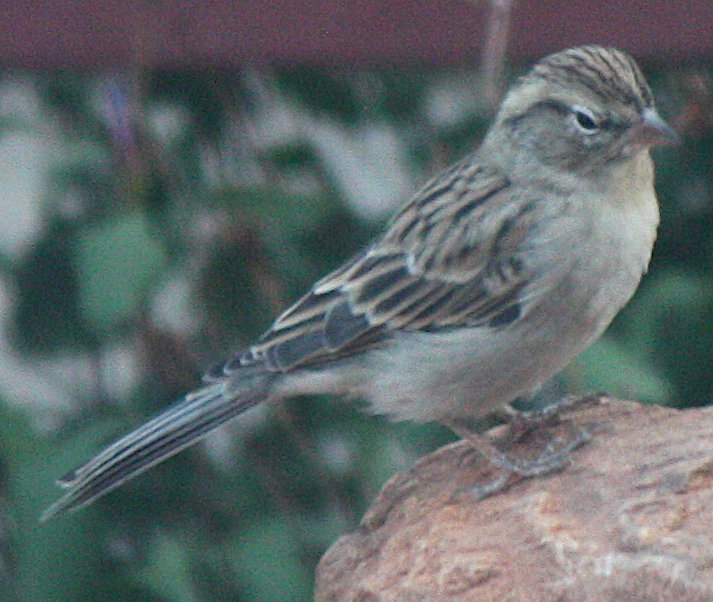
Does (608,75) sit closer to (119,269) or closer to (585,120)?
(585,120)

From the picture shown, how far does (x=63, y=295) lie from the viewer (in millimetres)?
5320

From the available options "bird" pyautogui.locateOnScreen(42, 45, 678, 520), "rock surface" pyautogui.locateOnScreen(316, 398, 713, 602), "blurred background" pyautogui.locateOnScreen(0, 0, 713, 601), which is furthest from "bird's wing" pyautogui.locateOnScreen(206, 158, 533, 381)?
"blurred background" pyautogui.locateOnScreen(0, 0, 713, 601)

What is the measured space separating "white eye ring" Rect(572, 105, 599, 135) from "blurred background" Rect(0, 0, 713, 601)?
24.6 inches

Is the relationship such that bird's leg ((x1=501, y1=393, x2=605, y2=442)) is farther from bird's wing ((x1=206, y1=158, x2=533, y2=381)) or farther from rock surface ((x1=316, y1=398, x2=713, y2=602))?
bird's wing ((x1=206, y1=158, x2=533, y2=381))

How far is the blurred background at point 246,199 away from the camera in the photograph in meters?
5.16

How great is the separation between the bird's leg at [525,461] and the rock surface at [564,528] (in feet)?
0.09

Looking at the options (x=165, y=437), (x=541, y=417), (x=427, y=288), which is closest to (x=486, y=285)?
(x=427, y=288)

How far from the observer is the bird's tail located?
14.8 feet

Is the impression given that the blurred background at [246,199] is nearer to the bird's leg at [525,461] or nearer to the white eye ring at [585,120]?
the white eye ring at [585,120]

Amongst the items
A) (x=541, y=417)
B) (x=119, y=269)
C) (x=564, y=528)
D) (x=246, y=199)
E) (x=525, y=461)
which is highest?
(x=246, y=199)

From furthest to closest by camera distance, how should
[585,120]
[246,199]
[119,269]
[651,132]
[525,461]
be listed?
[246,199] → [119,269] → [585,120] → [651,132] → [525,461]

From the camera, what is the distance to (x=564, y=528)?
3.63 metres

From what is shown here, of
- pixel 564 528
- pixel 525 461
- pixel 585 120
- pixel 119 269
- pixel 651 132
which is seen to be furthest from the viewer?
pixel 119 269

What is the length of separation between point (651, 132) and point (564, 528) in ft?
3.67
